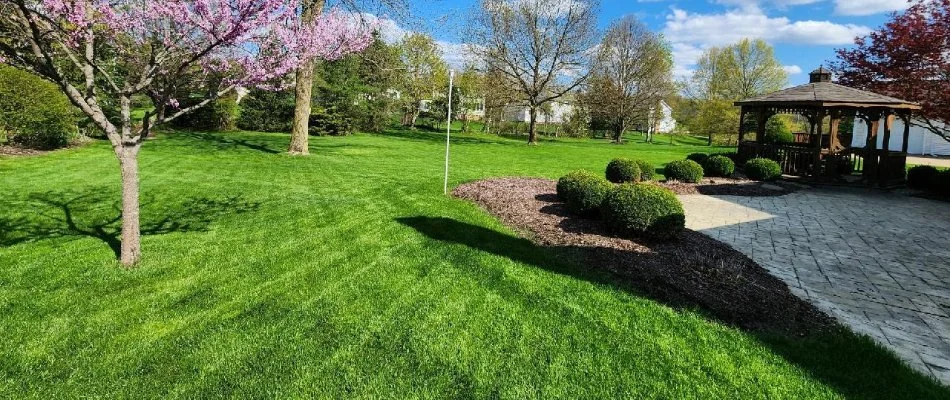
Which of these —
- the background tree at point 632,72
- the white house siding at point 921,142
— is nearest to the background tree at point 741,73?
the background tree at point 632,72

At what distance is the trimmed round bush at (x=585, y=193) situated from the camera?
7309 millimetres

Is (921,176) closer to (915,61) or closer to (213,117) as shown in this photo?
(915,61)

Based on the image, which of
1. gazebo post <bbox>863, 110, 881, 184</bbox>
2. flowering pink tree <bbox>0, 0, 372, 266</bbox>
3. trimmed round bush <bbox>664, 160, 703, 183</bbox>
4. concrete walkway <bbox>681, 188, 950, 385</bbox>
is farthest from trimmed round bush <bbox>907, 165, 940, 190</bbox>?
flowering pink tree <bbox>0, 0, 372, 266</bbox>

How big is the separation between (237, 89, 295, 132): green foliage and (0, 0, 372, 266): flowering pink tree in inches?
799

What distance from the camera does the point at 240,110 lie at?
78.9 ft

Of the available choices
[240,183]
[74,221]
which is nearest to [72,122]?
[240,183]

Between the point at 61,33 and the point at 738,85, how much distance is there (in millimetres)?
46424

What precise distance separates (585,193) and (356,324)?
4.61 m

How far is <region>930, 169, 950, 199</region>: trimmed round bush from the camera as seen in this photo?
457 inches

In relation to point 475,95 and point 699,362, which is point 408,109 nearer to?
point 475,95

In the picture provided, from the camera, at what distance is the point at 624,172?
36.7 feet

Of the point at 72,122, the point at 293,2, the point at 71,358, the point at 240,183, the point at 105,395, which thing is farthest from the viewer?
the point at 72,122

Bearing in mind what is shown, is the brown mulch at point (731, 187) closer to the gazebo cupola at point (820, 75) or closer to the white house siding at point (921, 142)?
the gazebo cupola at point (820, 75)

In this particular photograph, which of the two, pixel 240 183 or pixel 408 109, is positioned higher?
pixel 408 109
